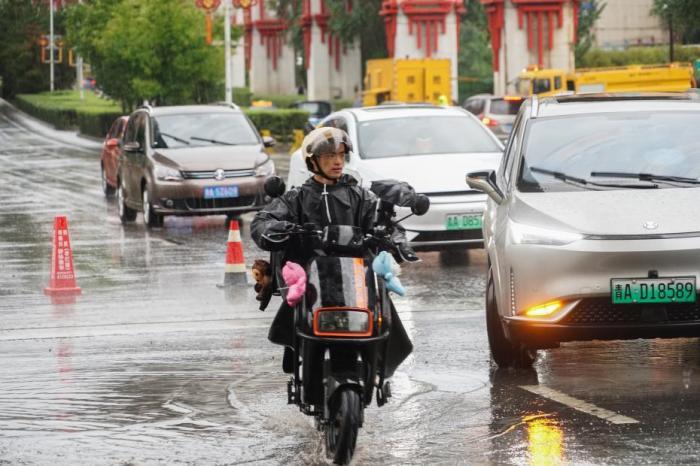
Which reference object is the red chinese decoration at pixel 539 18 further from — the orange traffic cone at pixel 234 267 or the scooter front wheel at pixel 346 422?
the scooter front wheel at pixel 346 422

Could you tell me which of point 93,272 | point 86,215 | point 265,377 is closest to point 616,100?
point 265,377

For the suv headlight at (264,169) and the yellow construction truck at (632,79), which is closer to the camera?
the suv headlight at (264,169)

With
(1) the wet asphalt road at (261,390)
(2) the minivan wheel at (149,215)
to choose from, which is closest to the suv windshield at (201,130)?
(2) the minivan wheel at (149,215)

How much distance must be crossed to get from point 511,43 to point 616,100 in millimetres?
50597

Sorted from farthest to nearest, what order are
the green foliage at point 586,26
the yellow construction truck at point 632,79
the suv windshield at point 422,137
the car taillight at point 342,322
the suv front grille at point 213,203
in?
the green foliage at point 586,26
the yellow construction truck at point 632,79
the suv front grille at point 213,203
the suv windshield at point 422,137
the car taillight at point 342,322

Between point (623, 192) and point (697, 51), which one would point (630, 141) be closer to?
point (623, 192)

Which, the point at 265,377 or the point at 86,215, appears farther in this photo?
the point at 86,215

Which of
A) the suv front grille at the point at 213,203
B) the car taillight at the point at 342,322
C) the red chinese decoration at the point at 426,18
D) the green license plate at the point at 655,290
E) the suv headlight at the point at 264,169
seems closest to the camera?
the car taillight at the point at 342,322

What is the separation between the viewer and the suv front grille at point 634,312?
8.61 metres

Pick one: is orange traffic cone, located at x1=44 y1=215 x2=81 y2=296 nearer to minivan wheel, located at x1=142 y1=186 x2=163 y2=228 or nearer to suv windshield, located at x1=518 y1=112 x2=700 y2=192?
suv windshield, located at x1=518 y1=112 x2=700 y2=192

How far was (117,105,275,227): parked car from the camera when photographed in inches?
835

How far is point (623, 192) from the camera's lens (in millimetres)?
9289

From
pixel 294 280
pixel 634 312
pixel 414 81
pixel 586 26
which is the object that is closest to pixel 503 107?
pixel 414 81

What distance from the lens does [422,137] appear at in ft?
56.1
